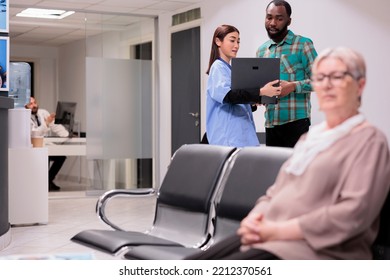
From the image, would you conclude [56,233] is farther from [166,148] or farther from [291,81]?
[166,148]

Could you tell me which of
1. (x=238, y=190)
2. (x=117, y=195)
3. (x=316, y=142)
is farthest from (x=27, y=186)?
(x=316, y=142)

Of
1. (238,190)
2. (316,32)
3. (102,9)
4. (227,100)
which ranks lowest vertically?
(238,190)

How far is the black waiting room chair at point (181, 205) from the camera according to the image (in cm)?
332

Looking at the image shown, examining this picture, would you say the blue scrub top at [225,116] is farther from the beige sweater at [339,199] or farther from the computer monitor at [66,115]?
the computer monitor at [66,115]

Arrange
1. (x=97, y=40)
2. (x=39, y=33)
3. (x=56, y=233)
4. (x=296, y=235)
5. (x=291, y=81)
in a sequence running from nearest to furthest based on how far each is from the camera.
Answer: (x=296, y=235)
(x=291, y=81)
(x=56, y=233)
(x=97, y=40)
(x=39, y=33)

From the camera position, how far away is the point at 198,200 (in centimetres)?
343

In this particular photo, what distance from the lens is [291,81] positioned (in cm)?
463

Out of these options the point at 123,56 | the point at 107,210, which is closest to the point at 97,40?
the point at 123,56

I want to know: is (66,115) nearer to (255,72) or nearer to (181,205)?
(255,72)

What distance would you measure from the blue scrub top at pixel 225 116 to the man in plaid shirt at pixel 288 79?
0.29 meters

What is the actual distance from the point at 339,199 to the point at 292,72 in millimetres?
2489

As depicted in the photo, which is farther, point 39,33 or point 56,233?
point 39,33

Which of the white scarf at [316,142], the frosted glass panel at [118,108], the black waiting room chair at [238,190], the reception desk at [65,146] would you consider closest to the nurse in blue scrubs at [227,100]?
the black waiting room chair at [238,190]
